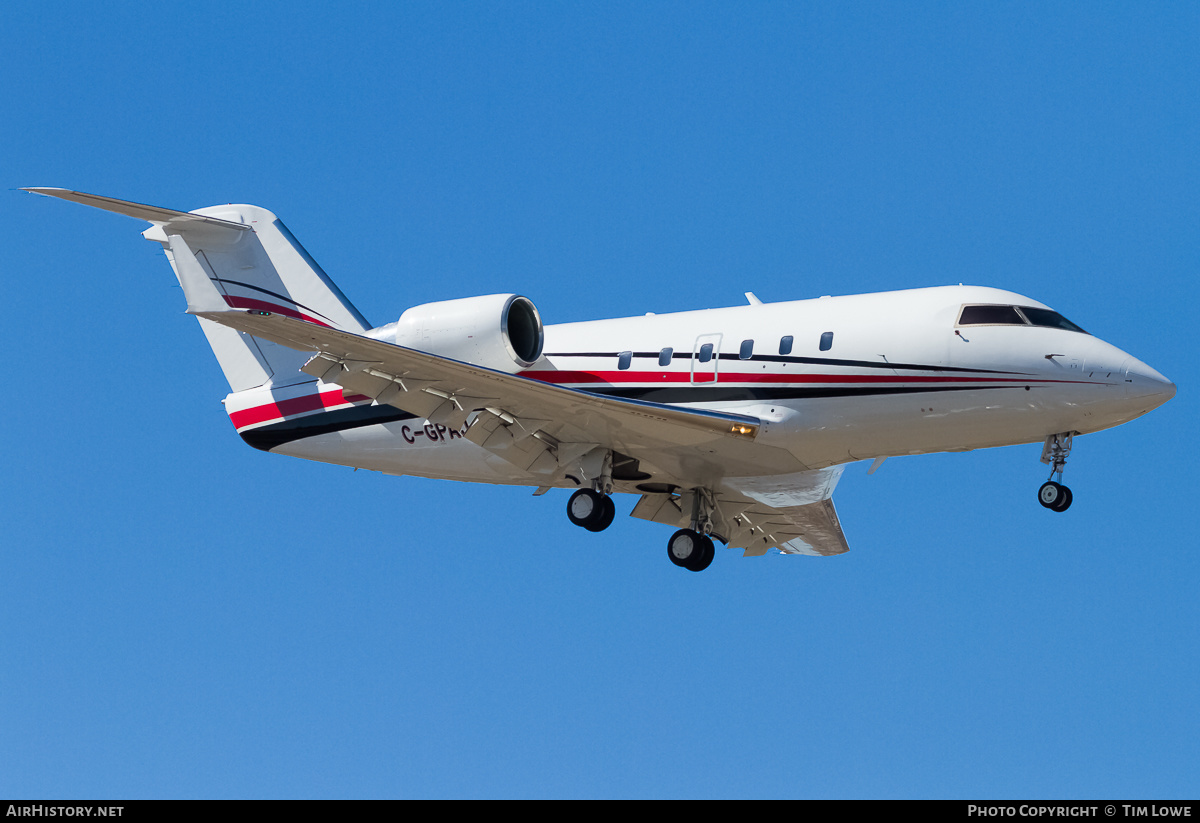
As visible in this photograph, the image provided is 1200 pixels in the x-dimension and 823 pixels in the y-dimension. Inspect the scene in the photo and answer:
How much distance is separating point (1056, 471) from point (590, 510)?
6018 mm

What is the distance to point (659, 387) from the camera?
18.7m

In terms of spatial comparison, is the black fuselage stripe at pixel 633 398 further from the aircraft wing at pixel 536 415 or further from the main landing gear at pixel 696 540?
the main landing gear at pixel 696 540

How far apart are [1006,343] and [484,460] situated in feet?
24.8

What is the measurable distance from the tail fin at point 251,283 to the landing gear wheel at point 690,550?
5.94 m

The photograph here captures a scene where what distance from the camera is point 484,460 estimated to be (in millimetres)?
20203

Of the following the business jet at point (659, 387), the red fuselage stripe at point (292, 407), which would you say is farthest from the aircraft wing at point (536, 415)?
the red fuselage stripe at point (292, 407)

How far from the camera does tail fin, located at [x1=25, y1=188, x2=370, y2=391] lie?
21.8m

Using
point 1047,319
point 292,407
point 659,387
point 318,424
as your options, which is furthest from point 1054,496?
point 292,407

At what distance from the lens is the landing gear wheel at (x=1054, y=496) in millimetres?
16312

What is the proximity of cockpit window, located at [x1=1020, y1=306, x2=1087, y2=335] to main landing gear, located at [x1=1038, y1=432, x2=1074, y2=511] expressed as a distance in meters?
1.32

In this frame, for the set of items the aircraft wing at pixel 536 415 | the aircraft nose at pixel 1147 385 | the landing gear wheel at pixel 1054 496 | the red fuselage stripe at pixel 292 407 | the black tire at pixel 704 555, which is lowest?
the landing gear wheel at pixel 1054 496

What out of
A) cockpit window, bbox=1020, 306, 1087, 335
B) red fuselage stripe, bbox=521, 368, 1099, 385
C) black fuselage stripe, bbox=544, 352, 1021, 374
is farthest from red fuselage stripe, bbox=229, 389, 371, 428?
cockpit window, bbox=1020, 306, 1087, 335

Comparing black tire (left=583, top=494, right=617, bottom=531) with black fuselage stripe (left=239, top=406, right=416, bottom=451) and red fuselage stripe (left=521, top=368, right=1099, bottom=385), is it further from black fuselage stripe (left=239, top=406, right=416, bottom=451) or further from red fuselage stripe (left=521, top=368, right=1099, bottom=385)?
black fuselage stripe (left=239, top=406, right=416, bottom=451)

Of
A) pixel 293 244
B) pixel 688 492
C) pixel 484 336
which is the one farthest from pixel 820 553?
pixel 293 244
